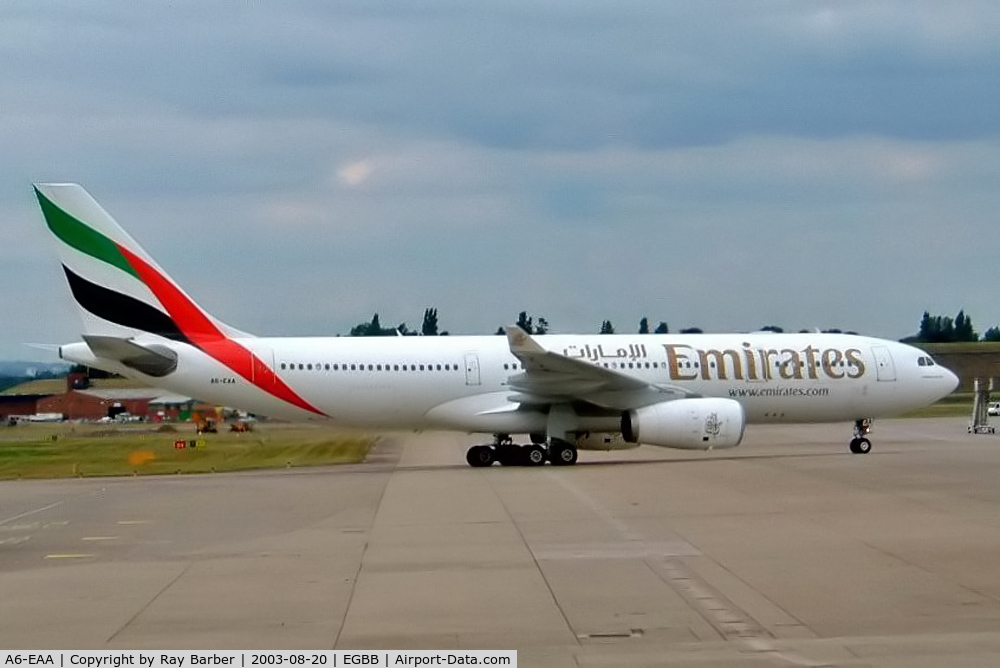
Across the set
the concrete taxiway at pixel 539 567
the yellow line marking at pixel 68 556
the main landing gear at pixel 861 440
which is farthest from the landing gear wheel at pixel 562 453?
the yellow line marking at pixel 68 556

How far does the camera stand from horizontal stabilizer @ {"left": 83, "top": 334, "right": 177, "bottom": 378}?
2742 cm

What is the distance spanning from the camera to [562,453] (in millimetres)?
29641

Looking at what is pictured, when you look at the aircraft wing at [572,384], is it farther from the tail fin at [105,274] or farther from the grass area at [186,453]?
the tail fin at [105,274]

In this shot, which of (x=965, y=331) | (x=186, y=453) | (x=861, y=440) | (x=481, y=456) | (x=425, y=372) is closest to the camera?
(x=425, y=372)

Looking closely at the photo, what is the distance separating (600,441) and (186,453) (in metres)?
11.8

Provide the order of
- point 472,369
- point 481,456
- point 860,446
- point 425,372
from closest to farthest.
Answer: point 425,372
point 472,369
point 481,456
point 860,446

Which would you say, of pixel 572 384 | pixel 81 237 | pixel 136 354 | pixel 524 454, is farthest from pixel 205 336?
pixel 572 384

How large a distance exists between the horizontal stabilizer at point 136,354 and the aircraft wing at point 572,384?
23.9ft

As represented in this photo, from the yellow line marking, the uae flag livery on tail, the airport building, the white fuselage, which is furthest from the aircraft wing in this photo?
the airport building

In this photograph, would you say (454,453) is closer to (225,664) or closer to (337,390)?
(337,390)

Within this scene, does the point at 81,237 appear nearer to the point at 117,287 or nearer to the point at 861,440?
the point at 117,287

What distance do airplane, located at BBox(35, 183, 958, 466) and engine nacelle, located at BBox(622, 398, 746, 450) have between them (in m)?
0.03

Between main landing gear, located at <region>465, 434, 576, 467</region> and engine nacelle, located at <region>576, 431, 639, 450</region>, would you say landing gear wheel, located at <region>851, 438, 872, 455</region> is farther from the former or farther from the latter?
main landing gear, located at <region>465, 434, 576, 467</region>

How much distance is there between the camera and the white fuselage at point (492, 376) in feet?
96.5
